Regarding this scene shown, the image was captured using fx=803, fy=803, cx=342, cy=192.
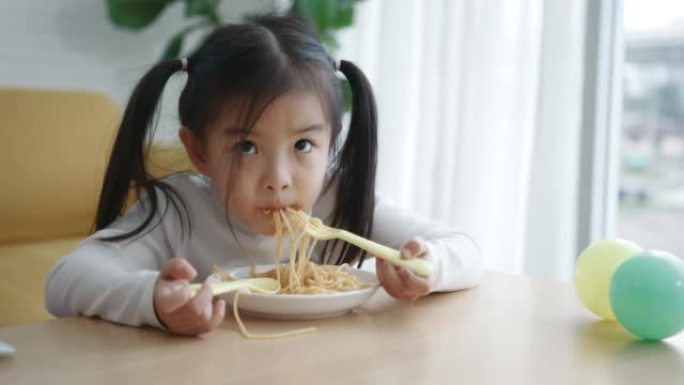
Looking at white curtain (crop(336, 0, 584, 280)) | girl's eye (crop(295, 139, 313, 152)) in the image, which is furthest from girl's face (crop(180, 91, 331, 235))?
white curtain (crop(336, 0, 584, 280))

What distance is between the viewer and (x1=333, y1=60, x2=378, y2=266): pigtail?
1185mm

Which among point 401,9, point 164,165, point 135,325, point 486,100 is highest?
point 401,9

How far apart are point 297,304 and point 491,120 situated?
121 centimetres

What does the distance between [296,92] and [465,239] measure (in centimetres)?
32

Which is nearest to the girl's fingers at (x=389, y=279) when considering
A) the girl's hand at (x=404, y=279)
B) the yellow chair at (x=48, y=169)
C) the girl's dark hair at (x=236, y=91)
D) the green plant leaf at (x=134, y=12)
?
the girl's hand at (x=404, y=279)

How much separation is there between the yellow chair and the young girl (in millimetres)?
473

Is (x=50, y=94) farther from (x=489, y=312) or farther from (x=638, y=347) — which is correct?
(x=638, y=347)

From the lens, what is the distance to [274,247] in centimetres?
115

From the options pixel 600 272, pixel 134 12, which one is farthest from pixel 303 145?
pixel 134 12

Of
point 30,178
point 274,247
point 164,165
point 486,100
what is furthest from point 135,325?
point 486,100

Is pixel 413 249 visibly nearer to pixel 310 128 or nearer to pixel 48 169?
pixel 310 128

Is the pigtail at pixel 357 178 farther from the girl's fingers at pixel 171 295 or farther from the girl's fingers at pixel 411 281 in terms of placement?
the girl's fingers at pixel 171 295

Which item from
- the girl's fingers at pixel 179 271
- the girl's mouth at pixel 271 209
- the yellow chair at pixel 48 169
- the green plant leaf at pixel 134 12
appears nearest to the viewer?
the girl's fingers at pixel 179 271

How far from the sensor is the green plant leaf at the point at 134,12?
7.34 ft
